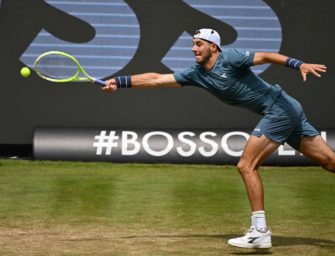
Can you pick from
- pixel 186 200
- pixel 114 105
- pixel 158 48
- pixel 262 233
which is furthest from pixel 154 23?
pixel 262 233

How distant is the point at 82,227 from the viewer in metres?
8.92

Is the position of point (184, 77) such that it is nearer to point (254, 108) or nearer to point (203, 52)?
point (203, 52)

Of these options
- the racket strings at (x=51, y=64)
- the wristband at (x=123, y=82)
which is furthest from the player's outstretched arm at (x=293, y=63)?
the racket strings at (x=51, y=64)

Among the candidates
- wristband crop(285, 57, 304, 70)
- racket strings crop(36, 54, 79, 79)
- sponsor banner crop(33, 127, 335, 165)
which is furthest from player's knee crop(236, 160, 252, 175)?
sponsor banner crop(33, 127, 335, 165)

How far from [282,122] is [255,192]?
2.31ft

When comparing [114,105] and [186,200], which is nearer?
[186,200]

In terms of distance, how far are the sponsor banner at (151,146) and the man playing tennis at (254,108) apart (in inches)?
214

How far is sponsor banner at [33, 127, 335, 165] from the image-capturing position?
13.9 m

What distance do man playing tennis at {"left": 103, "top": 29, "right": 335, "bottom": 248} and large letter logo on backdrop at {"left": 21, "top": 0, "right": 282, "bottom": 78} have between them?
5981 millimetres

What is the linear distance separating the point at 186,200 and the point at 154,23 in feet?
14.5

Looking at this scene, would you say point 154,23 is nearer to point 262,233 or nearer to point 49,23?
point 49,23

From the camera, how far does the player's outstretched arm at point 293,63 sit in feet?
25.2

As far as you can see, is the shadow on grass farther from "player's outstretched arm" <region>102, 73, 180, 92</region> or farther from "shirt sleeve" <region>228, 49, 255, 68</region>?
"shirt sleeve" <region>228, 49, 255, 68</region>

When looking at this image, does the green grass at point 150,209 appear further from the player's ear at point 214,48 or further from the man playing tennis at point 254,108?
the player's ear at point 214,48
